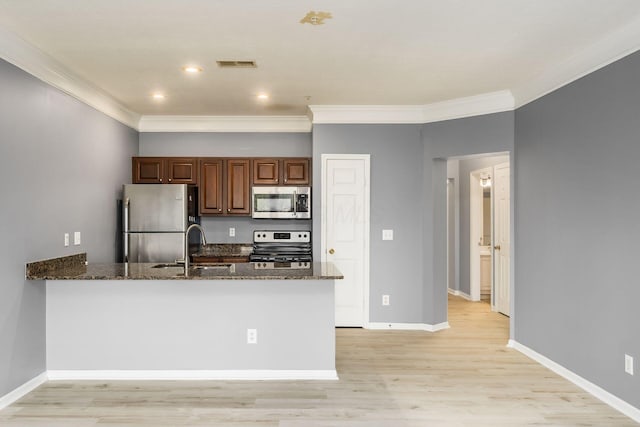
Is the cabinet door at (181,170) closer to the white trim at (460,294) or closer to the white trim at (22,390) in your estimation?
the white trim at (22,390)

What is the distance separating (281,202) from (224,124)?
134cm

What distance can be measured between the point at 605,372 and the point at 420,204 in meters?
2.43

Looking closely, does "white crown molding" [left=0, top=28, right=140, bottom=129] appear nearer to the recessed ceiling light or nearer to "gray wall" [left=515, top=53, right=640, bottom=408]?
the recessed ceiling light

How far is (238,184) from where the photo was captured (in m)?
5.19

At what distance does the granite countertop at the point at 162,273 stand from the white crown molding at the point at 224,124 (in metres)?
2.39

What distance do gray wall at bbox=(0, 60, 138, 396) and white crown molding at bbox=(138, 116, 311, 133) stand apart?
1.21 m

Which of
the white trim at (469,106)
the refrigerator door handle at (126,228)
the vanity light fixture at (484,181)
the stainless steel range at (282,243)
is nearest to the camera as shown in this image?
the white trim at (469,106)

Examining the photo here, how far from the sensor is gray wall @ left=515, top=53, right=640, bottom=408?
9.33 ft

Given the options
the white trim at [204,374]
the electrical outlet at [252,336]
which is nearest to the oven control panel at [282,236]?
the electrical outlet at [252,336]

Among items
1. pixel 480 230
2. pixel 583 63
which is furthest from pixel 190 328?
pixel 480 230

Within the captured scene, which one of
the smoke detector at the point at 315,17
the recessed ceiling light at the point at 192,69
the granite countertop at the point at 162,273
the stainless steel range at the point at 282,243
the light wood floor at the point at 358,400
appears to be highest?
the recessed ceiling light at the point at 192,69

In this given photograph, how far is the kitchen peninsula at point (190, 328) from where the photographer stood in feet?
11.0

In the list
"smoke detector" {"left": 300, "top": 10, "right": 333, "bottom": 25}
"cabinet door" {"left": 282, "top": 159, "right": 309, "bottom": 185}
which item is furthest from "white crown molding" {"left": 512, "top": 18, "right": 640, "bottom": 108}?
"cabinet door" {"left": 282, "top": 159, "right": 309, "bottom": 185}

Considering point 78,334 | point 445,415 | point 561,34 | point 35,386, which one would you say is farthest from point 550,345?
point 35,386
